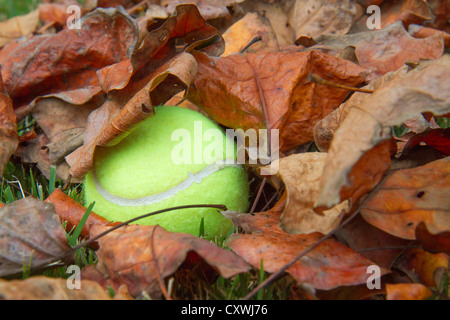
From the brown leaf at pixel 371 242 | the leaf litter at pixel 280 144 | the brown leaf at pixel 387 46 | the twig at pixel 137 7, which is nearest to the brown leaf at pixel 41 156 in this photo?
the leaf litter at pixel 280 144

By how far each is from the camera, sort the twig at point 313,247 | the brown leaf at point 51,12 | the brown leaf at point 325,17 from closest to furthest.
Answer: the twig at point 313,247
the brown leaf at point 325,17
the brown leaf at point 51,12

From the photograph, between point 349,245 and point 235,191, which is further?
point 235,191

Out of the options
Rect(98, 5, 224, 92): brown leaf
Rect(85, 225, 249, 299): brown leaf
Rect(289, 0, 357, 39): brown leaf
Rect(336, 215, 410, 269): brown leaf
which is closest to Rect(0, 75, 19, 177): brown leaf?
Rect(98, 5, 224, 92): brown leaf

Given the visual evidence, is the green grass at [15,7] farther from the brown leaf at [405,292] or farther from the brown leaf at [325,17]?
the brown leaf at [405,292]

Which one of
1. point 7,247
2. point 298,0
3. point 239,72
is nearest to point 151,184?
point 7,247

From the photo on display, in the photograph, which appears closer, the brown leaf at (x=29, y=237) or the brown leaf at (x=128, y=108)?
the brown leaf at (x=29, y=237)

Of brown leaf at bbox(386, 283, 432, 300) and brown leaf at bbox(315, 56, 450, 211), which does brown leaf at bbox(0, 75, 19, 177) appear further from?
brown leaf at bbox(386, 283, 432, 300)

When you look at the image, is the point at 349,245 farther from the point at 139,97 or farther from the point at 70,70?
the point at 70,70
